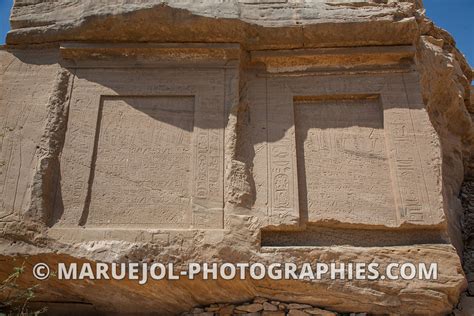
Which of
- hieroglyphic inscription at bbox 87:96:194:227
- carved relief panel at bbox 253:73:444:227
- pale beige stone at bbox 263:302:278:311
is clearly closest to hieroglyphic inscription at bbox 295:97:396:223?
carved relief panel at bbox 253:73:444:227

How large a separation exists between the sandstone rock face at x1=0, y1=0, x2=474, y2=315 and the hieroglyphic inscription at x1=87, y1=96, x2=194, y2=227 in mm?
14

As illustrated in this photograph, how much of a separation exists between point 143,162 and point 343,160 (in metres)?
1.96

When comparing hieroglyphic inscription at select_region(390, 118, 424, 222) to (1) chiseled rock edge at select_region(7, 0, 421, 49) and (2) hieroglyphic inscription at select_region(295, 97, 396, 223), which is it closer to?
(2) hieroglyphic inscription at select_region(295, 97, 396, 223)

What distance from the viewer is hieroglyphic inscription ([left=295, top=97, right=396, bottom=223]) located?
4375 mm

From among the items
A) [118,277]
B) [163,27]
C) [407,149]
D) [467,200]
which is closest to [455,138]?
[467,200]

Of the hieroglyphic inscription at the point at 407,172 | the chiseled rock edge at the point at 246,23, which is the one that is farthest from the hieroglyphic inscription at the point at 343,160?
the chiseled rock edge at the point at 246,23

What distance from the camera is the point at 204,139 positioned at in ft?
15.3

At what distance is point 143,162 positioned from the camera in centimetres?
457

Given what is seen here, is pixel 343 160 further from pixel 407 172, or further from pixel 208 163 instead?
pixel 208 163

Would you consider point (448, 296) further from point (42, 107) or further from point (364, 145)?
point (42, 107)

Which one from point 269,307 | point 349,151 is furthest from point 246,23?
point 269,307

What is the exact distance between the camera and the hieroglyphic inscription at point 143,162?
171 inches

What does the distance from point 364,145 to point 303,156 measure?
622mm

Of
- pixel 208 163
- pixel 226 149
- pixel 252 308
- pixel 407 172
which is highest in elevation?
pixel 226 149
